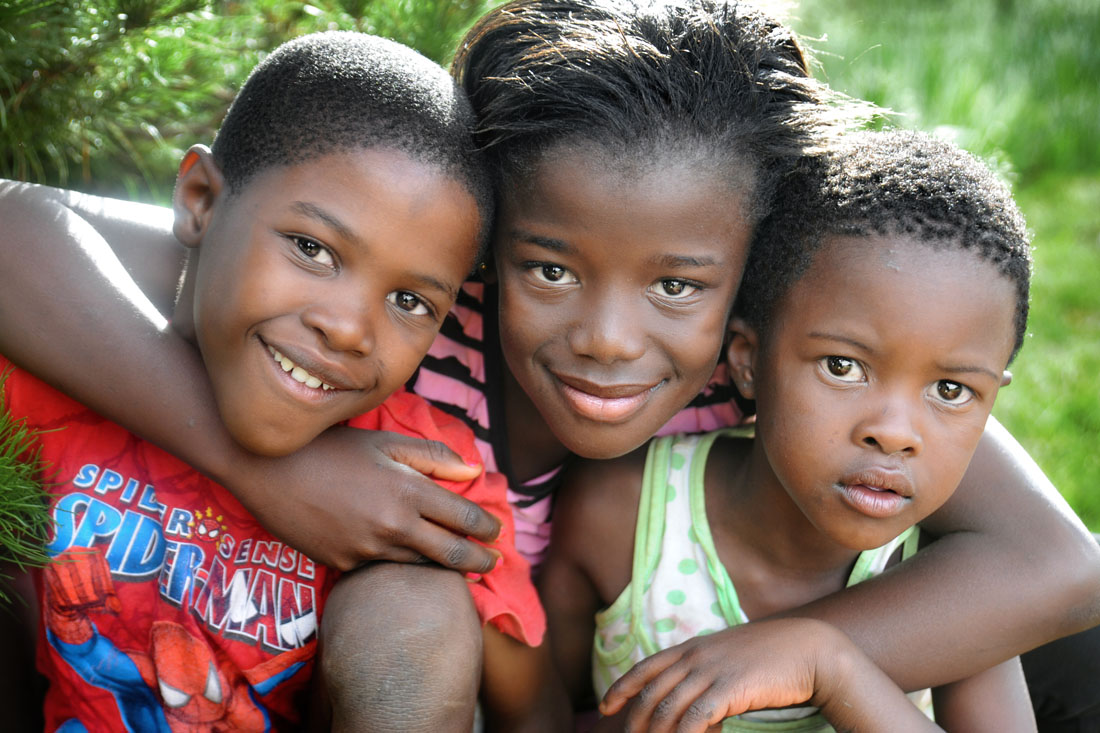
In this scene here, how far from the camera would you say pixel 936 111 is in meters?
4.23

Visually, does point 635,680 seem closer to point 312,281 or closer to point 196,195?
point 312,281

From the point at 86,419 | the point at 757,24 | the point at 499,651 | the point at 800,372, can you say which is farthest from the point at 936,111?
the point at 86,419

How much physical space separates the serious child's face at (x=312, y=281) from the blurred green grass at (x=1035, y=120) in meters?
1.67

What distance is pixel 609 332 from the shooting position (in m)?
1.68

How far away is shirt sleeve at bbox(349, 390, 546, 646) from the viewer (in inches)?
69.5

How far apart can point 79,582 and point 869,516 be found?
4.24 ft

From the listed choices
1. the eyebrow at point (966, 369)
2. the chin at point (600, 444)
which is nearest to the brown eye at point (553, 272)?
the chin at point (600, 444)

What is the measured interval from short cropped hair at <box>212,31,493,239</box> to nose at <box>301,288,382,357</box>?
0.77 feet

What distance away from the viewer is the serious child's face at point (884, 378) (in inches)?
65.0

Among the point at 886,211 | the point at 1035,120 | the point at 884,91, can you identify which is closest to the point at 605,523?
the point at 886,211

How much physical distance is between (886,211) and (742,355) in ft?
1.20

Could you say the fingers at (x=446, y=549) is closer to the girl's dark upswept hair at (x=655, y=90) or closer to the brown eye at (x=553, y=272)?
the brown eye at (x=553, y=272)

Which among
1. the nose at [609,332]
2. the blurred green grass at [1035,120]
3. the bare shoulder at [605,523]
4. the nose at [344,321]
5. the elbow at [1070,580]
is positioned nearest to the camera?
the nose at [344,321]

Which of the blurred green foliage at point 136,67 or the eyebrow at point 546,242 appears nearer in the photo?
the eyebrow at point 546,242
